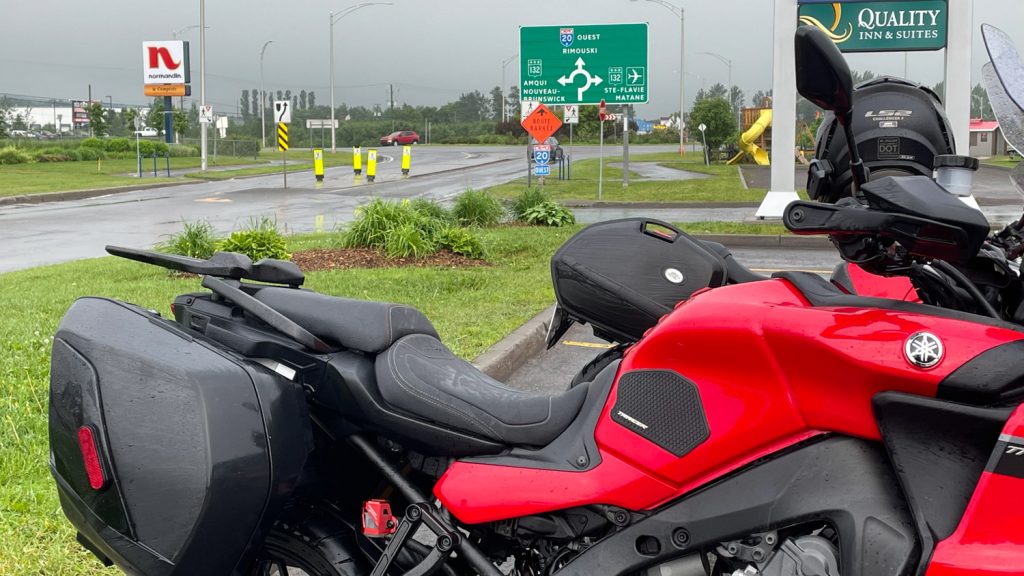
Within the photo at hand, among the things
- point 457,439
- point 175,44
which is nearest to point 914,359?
point 457,439

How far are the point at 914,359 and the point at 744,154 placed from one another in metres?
44.7

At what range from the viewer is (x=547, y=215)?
1616cm

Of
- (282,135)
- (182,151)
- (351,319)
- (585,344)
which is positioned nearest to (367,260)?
(585,344)

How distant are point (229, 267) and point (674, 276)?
1339mm

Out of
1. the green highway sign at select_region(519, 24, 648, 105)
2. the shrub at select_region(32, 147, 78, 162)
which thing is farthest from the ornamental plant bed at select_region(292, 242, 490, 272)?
the shrub at select_region(32, 147, 78, 162)

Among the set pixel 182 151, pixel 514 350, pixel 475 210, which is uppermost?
pixel 182 151

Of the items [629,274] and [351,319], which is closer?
[351,319]

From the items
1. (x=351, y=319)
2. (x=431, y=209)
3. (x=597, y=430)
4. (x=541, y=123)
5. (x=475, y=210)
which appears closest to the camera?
(x=597, y=430)

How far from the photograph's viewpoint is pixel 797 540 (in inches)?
77.5

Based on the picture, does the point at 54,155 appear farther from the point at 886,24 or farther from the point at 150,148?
the point at 886,24

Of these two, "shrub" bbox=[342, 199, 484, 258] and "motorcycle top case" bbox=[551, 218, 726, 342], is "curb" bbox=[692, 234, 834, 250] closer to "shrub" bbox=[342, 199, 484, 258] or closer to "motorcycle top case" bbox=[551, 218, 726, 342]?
"shrub" bbox=[342, 199, 484, 258]

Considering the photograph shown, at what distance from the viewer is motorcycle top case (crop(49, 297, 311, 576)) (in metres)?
2.31

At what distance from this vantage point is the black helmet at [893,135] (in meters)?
2.70

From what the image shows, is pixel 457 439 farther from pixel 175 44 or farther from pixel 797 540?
pixel 175 44
